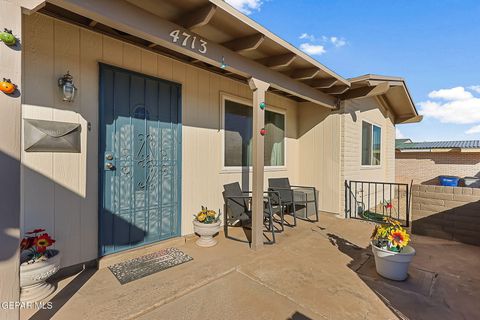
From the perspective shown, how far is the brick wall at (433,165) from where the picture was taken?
9656 millimetres

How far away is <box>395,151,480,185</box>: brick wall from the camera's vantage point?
9.66 m

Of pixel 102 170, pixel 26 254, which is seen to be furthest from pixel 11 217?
pixel 102 170

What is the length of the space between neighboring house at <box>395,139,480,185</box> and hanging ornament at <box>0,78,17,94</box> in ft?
41.9

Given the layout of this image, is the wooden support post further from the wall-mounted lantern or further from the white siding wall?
the white siding wall

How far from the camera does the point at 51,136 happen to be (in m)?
2.15

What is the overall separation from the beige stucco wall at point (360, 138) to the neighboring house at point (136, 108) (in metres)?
0.73

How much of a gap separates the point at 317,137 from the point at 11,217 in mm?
4832

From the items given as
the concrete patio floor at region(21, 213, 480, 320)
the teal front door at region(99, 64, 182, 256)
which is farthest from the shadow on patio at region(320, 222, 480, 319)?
the teal front door at region(99, 64, 182, 256)

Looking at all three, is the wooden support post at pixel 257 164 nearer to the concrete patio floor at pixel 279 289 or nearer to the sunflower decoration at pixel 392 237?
the concrete patio floor at pixel 279 289

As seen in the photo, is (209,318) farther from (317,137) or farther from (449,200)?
(317,137)

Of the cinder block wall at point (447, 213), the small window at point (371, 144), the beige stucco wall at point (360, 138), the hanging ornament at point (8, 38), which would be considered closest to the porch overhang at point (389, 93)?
the beige stucco wall at point (360, 138)

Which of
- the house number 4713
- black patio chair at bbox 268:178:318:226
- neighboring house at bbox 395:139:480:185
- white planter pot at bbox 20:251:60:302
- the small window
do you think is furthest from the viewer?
neighboring house at bbox 395:139:480:185

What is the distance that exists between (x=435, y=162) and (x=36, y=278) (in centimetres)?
1314

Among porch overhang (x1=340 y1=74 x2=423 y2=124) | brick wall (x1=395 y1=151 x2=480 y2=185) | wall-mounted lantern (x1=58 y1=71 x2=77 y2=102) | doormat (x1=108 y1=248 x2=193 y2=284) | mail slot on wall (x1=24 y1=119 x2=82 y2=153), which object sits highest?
porch overhang (x1=340 y1=74 x2=423 y2=124)
